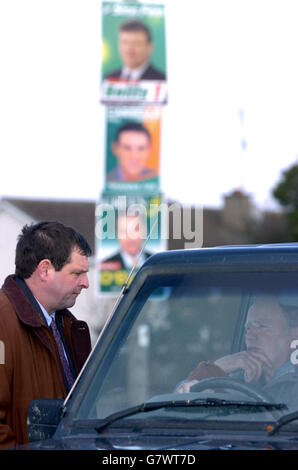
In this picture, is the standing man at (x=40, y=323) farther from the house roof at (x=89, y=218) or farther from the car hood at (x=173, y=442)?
the house roof at (x=89, y=218)

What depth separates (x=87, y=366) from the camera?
3.80 metres

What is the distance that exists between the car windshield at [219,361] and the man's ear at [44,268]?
2.15 feet

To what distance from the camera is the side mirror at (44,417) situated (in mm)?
3684

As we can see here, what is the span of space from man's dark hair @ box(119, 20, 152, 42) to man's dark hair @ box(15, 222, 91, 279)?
1146 cm

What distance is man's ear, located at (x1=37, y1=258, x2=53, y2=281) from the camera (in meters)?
4.61

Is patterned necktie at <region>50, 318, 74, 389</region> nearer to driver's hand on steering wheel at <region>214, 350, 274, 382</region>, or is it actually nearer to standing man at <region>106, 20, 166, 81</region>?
driver's hand on steering wheel at <region>214, 350, 274, 382</region>

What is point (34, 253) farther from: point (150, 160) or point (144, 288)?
point (150, 160)

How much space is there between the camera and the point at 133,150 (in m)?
17.1

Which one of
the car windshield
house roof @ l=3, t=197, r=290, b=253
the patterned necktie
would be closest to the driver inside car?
the car windshield

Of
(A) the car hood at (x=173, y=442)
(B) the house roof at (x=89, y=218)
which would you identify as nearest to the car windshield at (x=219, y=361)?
(A) the car hood at (x=173, y=442)

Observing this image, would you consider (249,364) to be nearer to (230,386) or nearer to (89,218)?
(230,386)

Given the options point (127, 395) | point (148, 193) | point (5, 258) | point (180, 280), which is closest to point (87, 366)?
point (127, 395)
